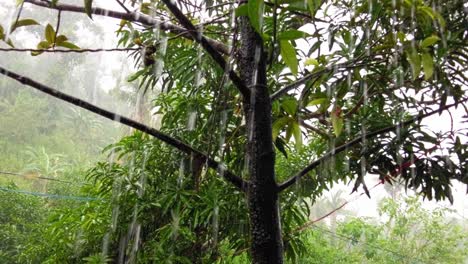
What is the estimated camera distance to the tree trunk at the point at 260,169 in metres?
0.62

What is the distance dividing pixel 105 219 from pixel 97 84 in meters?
13.2

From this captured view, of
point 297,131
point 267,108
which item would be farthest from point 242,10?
point 297,131

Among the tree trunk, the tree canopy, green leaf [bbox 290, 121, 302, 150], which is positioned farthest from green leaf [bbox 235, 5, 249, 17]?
green leaf [bbox 290, 121, 302, 150]

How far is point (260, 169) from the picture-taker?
2.11 ft

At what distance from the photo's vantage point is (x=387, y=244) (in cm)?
498

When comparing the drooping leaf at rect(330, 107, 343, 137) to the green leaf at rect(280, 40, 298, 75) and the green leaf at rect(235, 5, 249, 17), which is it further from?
the green leaf at rect(235, 5, 249, 17)

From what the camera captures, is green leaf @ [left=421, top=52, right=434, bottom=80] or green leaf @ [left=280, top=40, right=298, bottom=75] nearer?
green leaf @ [left=280, top=40, right=298, bottom=75]

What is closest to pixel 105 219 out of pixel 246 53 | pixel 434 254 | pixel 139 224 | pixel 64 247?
pixel 139 224

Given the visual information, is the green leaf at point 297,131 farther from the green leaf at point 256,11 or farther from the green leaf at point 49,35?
the green leaf at point 49,35

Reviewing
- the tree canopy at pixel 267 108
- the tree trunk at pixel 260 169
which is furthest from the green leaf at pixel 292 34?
the tree trunk at pixel 260 169

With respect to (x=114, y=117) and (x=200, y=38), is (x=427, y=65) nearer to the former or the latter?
(x=200, y=38)

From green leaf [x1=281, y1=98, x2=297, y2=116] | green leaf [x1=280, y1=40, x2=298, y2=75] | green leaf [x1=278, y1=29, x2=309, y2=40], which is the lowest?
green leaf [x1=281, y1=98, x2=297, y2=116]

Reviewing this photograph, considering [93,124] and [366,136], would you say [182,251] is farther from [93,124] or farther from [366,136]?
[93,124]

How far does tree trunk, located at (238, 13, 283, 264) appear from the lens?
0.62 metres
